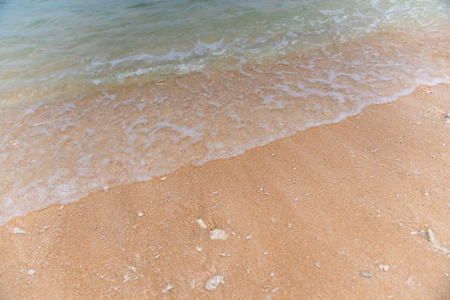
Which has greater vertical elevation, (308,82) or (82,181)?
(308,82)

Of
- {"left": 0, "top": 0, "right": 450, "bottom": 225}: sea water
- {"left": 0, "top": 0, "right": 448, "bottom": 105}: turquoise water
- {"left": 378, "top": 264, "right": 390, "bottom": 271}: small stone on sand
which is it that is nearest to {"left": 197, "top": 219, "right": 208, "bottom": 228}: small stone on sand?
{"left": 0, "top": 0, "right": 450, "bottom": 225}: sea water

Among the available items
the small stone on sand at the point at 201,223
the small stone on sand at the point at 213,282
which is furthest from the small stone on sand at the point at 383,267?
the small stone on sand at the point at 201,223

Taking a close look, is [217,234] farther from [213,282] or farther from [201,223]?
[213,282]

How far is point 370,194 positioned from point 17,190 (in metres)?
3.70

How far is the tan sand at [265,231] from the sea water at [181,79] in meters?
0.38

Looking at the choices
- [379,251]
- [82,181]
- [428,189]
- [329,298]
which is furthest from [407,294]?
[82,181]

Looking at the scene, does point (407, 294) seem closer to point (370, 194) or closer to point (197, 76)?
point (370, 194)

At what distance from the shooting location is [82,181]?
287cm

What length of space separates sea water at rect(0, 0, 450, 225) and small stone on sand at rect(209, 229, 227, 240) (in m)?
1.02

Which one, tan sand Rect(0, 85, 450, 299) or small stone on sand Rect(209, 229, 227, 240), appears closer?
tan sand Rect(0, 85, 450, 299)

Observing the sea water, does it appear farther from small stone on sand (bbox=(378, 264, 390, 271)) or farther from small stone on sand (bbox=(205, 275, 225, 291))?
small stone on sand (bbox=(378, 264, 390, 271))

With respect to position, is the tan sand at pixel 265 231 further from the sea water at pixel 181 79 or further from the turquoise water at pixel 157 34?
the turquoise water at pixel 157 34

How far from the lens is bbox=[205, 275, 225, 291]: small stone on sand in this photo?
6.01ft

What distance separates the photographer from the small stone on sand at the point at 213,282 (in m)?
1.83
